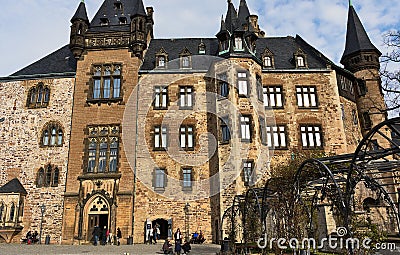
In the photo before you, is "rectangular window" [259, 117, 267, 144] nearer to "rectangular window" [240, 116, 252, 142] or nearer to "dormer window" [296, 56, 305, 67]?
"rectangular window" [240, 116, 252, 142]

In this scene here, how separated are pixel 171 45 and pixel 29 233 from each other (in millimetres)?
18910

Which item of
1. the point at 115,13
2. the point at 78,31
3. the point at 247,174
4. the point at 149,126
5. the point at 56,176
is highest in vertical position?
the point at 115,13

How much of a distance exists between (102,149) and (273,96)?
1342 cm

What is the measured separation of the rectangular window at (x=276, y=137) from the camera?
26.3 meters

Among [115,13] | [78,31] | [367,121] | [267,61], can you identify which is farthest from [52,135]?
[367,121]

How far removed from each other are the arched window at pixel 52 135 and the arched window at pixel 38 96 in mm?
1954

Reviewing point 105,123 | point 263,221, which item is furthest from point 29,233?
point 263,221

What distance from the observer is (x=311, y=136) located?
88.2 feet

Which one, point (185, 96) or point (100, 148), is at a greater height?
point (185, 96)

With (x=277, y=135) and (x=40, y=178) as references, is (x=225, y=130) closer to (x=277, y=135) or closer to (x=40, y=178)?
(x=277, y=135)

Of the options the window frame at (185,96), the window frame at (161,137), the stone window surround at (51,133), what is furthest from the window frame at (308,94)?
the stone window surround at (51,133)

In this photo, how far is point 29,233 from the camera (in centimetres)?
2462

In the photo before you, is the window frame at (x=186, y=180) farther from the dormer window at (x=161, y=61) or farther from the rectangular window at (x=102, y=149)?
the dormer window at (x=161, y=61)

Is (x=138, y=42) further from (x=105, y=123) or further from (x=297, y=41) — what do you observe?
(x=297, y=41)
